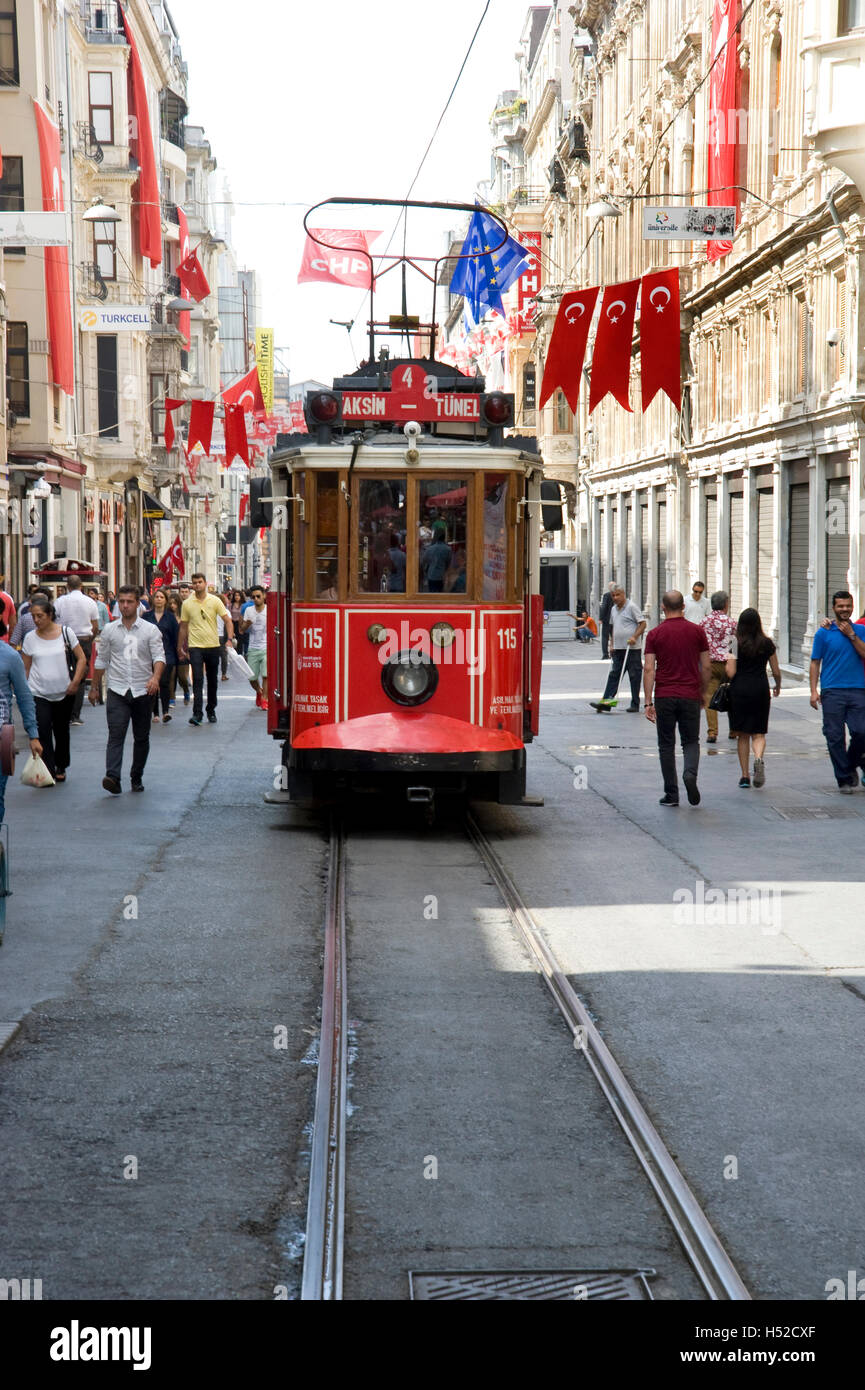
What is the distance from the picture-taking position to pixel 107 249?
49375 millimetres

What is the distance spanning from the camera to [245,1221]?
5082mm

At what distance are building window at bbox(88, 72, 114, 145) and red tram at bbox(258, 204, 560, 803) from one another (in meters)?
41.3

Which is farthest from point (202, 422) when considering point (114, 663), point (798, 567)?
point (114, 663)

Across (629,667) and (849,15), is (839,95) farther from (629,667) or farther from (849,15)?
(629,667)

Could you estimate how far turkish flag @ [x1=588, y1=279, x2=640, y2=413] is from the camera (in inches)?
879

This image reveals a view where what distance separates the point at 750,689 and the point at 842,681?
84 cm

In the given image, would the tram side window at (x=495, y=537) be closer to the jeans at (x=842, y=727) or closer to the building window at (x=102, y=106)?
the jeans at (x=842, y=727)

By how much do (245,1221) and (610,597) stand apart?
22.4 meters

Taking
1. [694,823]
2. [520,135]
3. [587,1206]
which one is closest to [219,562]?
[520,135]

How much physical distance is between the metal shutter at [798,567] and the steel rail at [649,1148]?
21.7m

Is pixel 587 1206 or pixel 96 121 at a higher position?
pixel 96 121

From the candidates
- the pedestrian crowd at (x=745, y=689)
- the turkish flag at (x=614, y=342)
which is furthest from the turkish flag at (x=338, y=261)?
the pedestrian crowd at (x=745, y=689)
